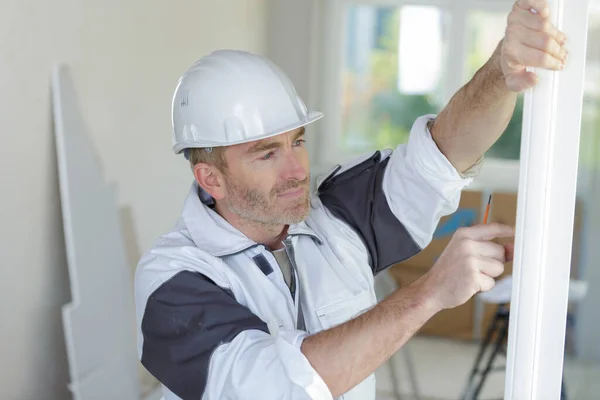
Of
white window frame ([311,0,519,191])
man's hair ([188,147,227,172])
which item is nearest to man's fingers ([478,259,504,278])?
man's hair ([188,147,227,172])

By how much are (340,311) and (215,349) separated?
41 centimetres

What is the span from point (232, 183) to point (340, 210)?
28cm

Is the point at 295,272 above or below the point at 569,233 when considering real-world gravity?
below

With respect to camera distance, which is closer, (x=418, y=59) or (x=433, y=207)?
(x=433, y=207)

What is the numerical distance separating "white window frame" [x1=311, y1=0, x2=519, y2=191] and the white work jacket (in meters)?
3.00

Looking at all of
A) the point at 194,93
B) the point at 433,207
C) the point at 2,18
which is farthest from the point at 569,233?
the point at 2,18

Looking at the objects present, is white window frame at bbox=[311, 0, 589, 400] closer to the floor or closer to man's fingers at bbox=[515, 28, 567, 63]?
man's fingers at bbox=[515, 28, 567, 63]

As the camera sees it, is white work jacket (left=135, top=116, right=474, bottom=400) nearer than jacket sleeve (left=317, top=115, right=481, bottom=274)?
Yes

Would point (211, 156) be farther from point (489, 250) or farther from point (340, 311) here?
point (489, 250)

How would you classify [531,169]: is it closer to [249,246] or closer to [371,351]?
[371,351]

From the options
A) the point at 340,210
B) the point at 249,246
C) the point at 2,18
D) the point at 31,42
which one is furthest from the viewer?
the point at 31,42

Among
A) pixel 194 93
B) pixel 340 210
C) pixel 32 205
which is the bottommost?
pixel 32 205

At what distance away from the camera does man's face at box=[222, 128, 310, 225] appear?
156 centimetres

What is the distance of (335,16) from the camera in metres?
4.97
